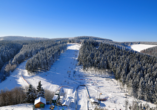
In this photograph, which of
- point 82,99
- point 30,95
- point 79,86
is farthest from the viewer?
point 79,86

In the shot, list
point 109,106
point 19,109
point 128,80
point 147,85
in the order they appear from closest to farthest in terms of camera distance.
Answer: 1. point 19,109
2. point 109,106
3. point 147,85
4. point 128,80

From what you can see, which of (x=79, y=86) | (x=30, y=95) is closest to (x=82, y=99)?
(x=79, y=86)

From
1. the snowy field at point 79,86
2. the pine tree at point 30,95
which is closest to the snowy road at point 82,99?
the snowy field at point 79,86

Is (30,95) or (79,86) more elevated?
(30,95)

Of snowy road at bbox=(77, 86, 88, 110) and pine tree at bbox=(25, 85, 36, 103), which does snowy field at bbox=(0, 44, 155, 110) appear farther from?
pine tree at bbox=(25, 85, 36, 103)

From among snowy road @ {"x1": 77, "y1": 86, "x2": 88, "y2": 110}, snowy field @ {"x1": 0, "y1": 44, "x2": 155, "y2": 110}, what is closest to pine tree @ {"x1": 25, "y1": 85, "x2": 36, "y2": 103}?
snowy field @ {"x1": 0, "y1": 44, "x2": 155, "y2": 110}

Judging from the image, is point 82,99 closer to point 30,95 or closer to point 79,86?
point 79,86

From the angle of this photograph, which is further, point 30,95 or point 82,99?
point 82,99

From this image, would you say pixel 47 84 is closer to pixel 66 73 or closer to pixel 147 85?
pixel 66 73

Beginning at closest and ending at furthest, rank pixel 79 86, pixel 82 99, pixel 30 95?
pixel 30 95
pixel 82 99
pixel 79 86

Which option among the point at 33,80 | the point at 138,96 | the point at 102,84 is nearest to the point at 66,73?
the point at 33,80

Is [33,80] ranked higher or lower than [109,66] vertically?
lower
